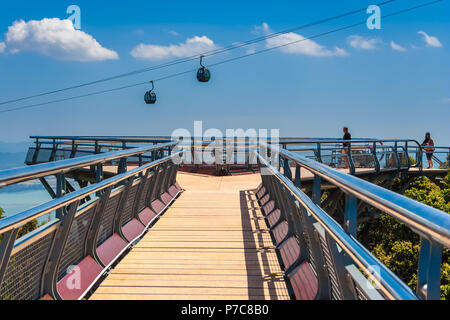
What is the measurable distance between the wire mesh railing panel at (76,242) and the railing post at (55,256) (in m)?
0.22

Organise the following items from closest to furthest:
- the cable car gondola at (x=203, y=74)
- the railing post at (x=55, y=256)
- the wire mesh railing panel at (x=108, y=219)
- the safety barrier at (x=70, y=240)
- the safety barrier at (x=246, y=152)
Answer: the safety barrier at (x=70, y=240) → the railing post at (x=55, y=256) → the wire mesh railing panel at (x=108, y=219) → the safety barrier at (x=246, y=152) → the cable car gondola at (x=203, y=74)

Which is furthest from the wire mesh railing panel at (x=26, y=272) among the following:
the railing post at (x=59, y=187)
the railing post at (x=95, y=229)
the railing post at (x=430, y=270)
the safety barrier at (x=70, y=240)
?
the railing post at (x=430, y=270)

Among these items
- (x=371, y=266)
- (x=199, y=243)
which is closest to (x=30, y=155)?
(x=199, y=243)

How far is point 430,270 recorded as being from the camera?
3.99 ft

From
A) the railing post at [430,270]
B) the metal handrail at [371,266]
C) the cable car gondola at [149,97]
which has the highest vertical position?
the cable car gondola at [149,97]

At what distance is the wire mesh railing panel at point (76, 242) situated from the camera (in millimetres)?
3322

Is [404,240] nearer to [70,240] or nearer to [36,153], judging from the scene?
[36,153]

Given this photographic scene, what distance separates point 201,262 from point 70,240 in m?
1.52

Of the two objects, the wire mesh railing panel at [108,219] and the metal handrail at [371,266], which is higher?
the metal handrail at [371,266]

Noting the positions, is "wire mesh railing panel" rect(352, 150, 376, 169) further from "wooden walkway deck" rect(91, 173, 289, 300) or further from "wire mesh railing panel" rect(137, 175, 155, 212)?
"wire mesh railing panel" rect(137, 175, 155, 212)

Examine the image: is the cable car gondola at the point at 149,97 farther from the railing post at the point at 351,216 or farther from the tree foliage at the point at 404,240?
the railing post at the point at 351,216

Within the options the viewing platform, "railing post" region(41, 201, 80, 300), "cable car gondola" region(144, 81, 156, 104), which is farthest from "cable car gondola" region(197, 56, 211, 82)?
"railing post" region(41, 201, 80, 300)

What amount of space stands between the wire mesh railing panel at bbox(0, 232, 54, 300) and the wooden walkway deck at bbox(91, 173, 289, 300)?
0.86m

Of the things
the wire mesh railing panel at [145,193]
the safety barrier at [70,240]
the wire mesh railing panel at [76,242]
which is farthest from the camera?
the wire mesh railing panel at [145,193]
